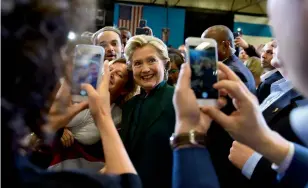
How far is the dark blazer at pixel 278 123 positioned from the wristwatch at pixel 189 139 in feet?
1.06

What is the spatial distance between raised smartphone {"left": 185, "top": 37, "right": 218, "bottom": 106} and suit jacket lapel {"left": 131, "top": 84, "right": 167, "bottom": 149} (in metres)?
0.61

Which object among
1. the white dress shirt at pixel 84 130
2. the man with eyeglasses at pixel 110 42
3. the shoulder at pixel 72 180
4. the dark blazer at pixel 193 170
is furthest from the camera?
the man with eyeglasses at pixel 110 42

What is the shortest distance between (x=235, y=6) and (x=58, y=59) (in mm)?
9248

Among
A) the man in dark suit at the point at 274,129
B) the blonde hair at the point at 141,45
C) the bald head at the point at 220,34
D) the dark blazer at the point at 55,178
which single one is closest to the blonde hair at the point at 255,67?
the bald head at the point at 220,34

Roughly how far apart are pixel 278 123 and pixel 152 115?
1.68 ft

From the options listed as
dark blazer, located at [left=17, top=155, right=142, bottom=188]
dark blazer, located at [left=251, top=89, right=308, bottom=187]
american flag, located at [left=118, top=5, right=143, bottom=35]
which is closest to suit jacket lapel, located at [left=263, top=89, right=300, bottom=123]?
dark blazer, located at [left=251, top=89, right=308, bottom=187]

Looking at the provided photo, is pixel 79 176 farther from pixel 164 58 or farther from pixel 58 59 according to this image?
pixel 164 58

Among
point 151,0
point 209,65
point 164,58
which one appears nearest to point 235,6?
point 151,0

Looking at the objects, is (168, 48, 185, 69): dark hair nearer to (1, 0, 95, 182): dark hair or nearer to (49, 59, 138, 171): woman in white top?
(49, 59, 138, 171): woman in white top

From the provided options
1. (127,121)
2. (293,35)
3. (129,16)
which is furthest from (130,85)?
(129,16)

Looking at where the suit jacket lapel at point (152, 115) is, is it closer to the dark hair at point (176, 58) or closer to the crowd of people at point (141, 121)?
the crowd of people at point (141, 121)

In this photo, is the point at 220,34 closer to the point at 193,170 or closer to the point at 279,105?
the point at 279,105

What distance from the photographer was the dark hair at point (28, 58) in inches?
17.8

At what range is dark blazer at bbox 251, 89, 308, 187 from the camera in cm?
103
